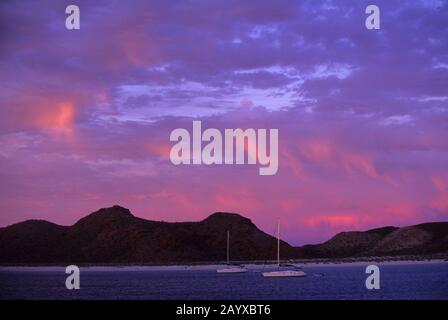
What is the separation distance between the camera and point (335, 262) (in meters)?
182

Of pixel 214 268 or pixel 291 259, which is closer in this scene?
pixel 214 268

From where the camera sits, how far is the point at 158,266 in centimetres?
17200
